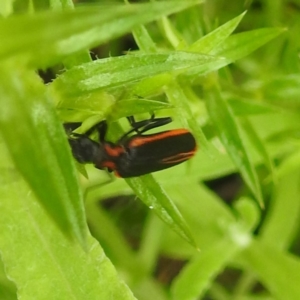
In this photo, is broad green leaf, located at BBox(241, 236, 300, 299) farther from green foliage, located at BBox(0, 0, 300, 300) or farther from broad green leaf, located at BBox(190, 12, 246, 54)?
broad green leaf, located at BBox(190, 12, 246, 54)

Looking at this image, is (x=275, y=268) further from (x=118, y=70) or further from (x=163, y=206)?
(x=118, y=70)

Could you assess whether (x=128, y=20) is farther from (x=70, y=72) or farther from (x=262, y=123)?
(x=262, y=123)

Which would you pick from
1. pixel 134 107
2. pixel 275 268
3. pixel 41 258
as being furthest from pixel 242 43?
pixel 275 268

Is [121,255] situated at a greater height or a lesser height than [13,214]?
lesser

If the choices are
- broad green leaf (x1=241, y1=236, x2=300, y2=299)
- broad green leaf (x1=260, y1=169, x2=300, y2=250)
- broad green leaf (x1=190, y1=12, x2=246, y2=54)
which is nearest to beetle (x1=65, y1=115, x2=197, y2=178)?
broad green leaf (x1=190, y1=12, x2=246, y2=54)

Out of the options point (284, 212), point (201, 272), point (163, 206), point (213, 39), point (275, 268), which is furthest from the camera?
point (284, 212)

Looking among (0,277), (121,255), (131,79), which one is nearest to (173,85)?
(131,79)
